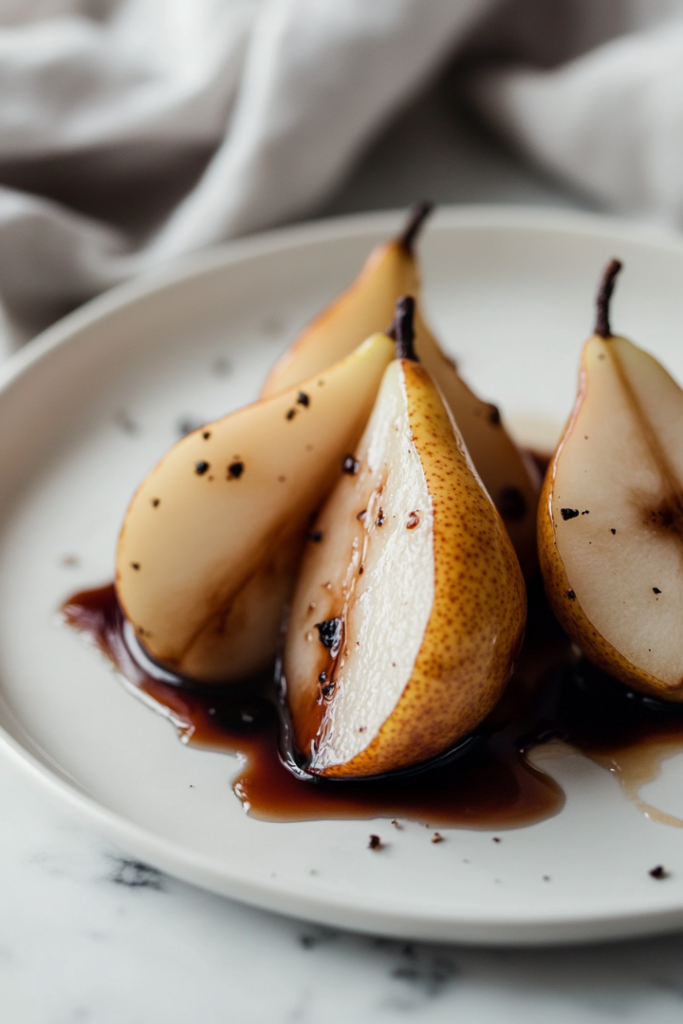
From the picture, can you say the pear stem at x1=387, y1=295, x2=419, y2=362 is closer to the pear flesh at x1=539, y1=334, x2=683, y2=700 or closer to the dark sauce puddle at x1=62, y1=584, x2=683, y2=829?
the pear flesh at x1=539, y1=334, x2=683, y2=700

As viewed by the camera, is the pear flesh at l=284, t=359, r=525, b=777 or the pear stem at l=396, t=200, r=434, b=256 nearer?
the pear flesh at l=284, t=359, r=525, b=777

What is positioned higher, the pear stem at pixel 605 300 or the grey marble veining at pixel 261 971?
the pear stem at pixel 605 300

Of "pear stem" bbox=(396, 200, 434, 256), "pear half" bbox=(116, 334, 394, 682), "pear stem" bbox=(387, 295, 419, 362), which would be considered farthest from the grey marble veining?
"pear stem" bbox=(396, 200, 434, 256)

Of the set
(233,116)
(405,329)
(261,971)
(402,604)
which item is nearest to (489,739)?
(402,604)

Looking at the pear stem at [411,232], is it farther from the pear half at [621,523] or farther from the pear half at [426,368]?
the pear half at [621,523]

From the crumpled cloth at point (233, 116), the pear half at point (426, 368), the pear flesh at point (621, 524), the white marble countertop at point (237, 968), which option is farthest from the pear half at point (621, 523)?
the crumpled cloth at point (233, 116)

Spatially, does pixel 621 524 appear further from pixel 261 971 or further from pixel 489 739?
pixel 261 971
